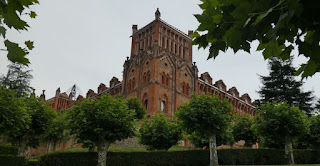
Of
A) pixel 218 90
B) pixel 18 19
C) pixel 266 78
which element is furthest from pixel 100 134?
pixel 218 90

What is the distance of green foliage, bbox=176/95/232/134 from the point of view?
2092 centimetres

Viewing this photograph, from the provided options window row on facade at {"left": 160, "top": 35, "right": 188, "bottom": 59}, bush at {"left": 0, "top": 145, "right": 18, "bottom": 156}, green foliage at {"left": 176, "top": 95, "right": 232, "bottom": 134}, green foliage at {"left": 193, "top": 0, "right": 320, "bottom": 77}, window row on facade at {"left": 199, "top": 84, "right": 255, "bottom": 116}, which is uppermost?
window row on facade at {"left": 160, "top": 35, "right": 188, "bottom": 59}

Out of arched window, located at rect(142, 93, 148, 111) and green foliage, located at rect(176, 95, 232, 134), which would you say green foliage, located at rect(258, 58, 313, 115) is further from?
green foliage, located at rect(176, 95, 232, 134)

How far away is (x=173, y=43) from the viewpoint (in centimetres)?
4553

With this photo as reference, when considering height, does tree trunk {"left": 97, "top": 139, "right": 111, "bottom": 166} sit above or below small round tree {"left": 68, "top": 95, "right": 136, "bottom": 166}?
below

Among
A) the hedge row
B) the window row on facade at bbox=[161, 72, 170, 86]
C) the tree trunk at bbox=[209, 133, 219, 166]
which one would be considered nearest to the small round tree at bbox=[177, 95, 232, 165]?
the tree trunk at bbox=[209, 133, 219, 166]

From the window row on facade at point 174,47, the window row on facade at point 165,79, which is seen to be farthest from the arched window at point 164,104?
the window row on facade at point 174,47

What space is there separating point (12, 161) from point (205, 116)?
1306cm

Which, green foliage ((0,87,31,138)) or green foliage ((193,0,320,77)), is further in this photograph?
green foliage ((0,87,31,138))

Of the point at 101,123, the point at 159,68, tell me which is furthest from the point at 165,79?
the point at 101,123

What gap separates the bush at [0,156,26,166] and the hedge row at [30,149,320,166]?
128 cm

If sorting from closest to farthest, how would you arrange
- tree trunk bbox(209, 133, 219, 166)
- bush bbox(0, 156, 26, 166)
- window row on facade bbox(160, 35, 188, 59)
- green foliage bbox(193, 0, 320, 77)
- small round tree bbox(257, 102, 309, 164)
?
green foliage bbox(193, 0, 320, 77), bush bbox(0, 156, 26, 166), tree trunk bbox(209, 133, 219, 166), small round tree bbox(257, 102, 309, 164), window row on facade bbox(160, 35, 188, 59)

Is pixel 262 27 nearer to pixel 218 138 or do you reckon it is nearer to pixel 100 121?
pixel 100 121

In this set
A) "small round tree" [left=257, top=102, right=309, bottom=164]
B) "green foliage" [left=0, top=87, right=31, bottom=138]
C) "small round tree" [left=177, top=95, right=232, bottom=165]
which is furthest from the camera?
"small round tree" [left=257, top=102, right=309, bottom=164]
